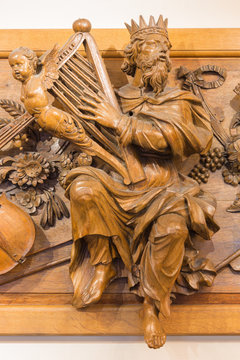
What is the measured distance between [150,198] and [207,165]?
0.31 meters

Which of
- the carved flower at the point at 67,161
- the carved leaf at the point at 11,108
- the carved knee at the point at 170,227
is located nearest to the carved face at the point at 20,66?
the carved leaf at the point at 11,108

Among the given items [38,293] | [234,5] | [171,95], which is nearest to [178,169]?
[171,95]

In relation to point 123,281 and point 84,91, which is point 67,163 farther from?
point 123,281

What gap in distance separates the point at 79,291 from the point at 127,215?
28cm

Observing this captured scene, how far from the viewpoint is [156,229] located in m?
1.23

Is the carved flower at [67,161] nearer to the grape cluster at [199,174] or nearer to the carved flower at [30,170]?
the carved flower at [30,170]

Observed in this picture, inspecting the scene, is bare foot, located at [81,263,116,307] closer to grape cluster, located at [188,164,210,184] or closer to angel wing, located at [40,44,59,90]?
grape cluster, located at [188,164,210,184]

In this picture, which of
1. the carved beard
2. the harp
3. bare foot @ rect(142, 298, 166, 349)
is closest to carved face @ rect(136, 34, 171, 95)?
the carved beard

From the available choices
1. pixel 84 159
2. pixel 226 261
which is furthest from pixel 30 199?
pixel 226 261

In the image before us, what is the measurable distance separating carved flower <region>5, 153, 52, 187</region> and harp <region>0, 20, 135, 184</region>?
0.09 m

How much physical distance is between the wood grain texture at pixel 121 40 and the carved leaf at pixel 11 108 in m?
0.21

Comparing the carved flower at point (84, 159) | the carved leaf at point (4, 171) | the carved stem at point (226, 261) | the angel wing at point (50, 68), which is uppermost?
the angel wing at point (50, 68)

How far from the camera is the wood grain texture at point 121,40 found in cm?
159

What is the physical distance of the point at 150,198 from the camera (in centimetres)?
131
